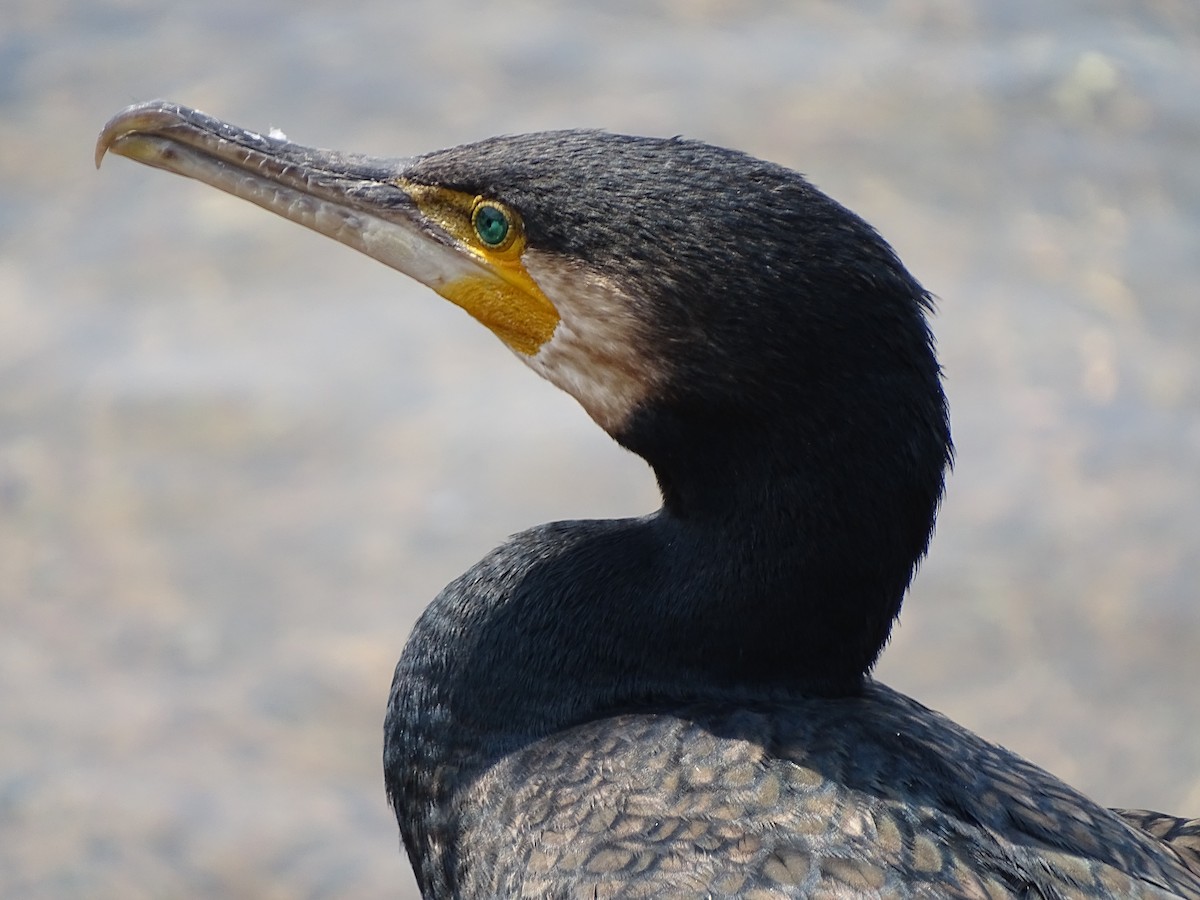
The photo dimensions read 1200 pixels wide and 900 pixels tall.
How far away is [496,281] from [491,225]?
0.39ft

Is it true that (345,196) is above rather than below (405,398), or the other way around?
below

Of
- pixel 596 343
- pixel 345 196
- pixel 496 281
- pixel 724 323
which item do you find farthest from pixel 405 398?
pixel 724 323

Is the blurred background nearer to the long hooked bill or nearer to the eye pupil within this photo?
A: the long hooked bill

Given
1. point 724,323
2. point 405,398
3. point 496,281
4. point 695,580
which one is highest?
point 405,398

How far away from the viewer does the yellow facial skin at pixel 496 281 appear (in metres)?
3.56

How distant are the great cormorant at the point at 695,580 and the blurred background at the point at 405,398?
1.56 meters

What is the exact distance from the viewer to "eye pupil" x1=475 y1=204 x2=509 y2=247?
3.54m

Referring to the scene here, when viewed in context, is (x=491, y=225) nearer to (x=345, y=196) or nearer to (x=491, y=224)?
(x=491, y=224)

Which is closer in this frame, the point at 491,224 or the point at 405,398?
the point at 491,224

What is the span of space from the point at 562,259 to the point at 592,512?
2.50m

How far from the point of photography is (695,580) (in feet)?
11.5

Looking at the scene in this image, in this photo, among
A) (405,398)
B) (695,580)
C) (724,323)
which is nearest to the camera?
(724,323)

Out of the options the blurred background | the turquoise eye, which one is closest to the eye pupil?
the turquoise eye

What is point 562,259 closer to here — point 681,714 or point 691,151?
point 691,151
